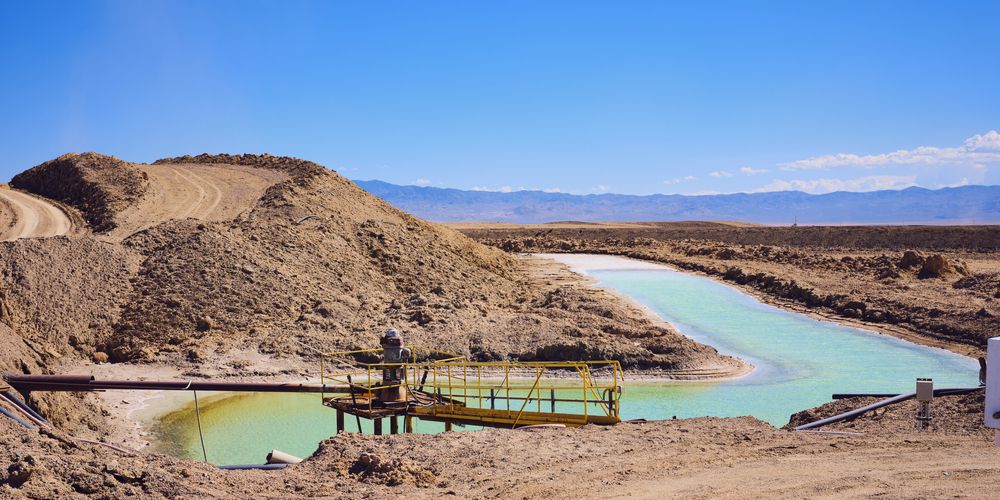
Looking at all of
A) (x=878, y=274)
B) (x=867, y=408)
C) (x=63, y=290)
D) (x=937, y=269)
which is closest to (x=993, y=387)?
(x=867, y=408)

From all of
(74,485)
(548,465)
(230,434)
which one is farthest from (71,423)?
(548,465)

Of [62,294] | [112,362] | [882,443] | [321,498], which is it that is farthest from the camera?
[62,294]

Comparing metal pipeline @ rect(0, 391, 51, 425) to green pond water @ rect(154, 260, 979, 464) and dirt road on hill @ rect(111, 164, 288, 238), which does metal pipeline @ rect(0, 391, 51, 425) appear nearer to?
green pond water @ rect(154, 260, 979, 464)

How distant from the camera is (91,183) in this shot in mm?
34812

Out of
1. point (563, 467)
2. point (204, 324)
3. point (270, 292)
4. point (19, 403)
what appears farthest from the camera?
point (270, 292)

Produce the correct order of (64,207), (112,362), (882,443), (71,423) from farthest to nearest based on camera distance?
(64,207)
(112,362)
(71,423)
(882,443)

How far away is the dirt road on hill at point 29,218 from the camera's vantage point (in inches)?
1168

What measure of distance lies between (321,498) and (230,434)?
26.0ft

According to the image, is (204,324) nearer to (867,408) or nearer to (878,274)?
(867,408)

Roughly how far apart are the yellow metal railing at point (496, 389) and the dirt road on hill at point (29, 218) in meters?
13.5

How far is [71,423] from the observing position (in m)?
16.2

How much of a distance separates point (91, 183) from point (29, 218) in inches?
135

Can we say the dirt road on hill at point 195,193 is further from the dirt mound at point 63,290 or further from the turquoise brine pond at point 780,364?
the turquoise brine pond at point 780,364

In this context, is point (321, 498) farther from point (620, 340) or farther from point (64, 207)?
point (64, 207)
